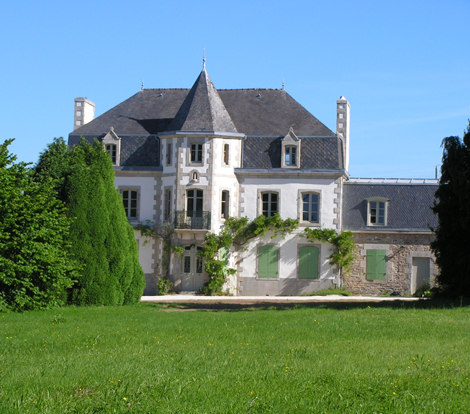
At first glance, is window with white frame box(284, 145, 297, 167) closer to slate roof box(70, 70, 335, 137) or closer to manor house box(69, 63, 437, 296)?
manor house box(69, 63, 437, 296)

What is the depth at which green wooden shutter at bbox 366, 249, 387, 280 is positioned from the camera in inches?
1150

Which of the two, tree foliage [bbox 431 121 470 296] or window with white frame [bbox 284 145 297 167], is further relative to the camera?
window with white frame [bbox 284 145 297 167]

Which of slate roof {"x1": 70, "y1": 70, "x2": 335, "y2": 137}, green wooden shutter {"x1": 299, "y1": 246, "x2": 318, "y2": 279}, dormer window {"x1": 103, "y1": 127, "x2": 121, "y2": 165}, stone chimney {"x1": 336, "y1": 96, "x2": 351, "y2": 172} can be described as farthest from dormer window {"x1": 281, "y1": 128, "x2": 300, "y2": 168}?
dormer window {"x1": 103, "y1": 127, "x2": 121, "y2": 165}

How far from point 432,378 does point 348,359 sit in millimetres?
1439

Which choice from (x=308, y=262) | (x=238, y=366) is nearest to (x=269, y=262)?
(x=308, y=262)

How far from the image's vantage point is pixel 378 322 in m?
13.8

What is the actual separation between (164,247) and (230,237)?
300 centimetres

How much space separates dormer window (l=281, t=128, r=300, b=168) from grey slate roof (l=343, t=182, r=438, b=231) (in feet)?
9.63

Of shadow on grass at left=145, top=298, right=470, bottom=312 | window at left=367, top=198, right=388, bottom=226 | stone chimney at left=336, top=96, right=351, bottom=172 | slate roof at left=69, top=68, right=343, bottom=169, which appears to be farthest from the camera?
stone chimney at left=336, top=96, right=351, bottom=172

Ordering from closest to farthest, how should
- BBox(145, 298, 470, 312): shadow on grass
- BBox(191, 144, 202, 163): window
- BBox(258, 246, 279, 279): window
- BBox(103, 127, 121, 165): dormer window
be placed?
1. BBox(145, 298, 470, 312): shadow on grass
2. BBox(191, 144, 202, 163): window
3. BBox(258, 246, 279, 279): window
4. BBox(103, 127, 121, 165): dormer window

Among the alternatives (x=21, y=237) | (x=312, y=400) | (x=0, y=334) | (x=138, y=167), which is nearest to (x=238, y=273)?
(x=138, y=167)

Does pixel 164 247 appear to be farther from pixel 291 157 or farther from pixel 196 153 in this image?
pixel 291 157

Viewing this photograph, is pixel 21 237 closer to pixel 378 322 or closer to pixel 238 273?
pixel 378 322

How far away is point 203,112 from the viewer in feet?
96.0
